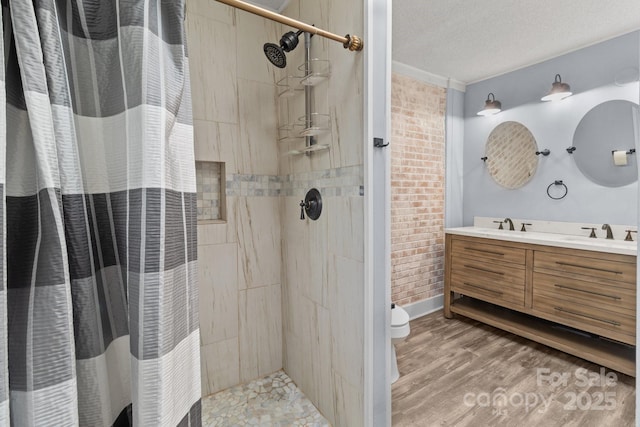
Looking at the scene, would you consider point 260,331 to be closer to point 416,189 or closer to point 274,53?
point 274,53

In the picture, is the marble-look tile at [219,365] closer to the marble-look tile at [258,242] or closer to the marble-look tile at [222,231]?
the marble-look tile at [258,242]

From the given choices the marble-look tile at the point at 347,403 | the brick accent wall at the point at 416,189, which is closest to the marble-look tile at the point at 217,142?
the marble-look tile at the point at 347,403

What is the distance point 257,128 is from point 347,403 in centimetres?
171

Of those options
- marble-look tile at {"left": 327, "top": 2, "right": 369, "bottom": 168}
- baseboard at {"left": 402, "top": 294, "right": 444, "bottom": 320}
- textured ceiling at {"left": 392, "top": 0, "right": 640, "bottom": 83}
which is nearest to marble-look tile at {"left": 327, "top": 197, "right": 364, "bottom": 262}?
marble-look tile at {"left": 327, "top": 2, "right": 369, "bottom": 168}

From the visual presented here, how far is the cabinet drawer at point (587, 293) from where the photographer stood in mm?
1839

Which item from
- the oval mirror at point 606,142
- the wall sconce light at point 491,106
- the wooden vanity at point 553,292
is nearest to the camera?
the wooden vanity at point 553,292

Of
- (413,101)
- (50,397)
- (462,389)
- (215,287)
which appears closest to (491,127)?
(413,101)

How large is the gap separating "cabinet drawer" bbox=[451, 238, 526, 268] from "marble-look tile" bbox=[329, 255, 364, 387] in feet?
5.82

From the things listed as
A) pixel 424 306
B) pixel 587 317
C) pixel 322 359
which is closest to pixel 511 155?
pixel 587 317

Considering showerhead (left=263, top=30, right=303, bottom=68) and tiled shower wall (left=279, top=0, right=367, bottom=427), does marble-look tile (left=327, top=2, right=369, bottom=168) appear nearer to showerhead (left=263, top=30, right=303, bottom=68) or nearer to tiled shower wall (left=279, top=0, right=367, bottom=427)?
Result: tiled shower wall (left=279, top=0, right=367, bottom=427)

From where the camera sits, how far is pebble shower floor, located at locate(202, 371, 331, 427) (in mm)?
1589

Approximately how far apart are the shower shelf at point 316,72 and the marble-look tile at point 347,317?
95 centimetres

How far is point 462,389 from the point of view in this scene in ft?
6.13

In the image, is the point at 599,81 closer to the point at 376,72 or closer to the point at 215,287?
the point at 376,72
